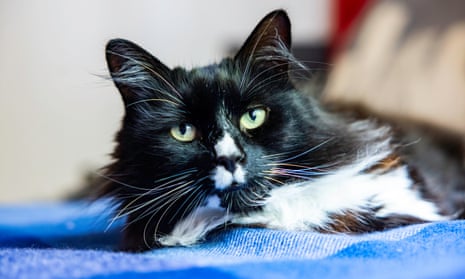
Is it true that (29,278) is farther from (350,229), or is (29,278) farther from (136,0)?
(136,0)

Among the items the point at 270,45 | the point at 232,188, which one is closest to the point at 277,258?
the point at 232,188

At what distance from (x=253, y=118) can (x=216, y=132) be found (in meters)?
0.08

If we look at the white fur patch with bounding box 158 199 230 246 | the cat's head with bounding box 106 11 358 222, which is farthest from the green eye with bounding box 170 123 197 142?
the white fur patch with bounding box 158 199 230 246

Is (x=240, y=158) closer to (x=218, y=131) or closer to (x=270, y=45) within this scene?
(x=218, y=131)

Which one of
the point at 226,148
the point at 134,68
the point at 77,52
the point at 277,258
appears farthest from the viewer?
the point at 77,52

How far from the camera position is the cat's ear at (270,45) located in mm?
1077

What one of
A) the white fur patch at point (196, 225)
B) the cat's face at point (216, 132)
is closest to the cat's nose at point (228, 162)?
the cat's face at point (216, 132)

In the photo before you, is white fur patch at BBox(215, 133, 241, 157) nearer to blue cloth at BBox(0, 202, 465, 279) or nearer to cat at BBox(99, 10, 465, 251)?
cat at BBox(99, 10, 465, 251)

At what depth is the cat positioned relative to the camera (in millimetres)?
1018

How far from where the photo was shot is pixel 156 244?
1.08 m

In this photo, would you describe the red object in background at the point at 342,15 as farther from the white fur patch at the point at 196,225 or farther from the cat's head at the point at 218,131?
the white fur patch at the point at 196,225

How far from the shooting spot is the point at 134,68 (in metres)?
1.09

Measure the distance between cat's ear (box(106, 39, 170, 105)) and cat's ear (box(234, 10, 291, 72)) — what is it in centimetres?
14

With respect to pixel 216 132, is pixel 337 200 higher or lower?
lower
